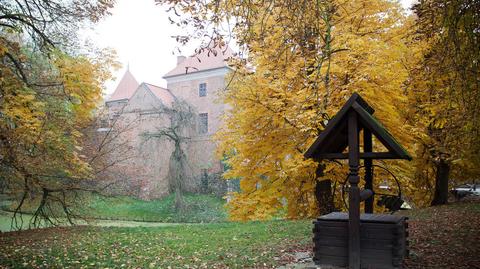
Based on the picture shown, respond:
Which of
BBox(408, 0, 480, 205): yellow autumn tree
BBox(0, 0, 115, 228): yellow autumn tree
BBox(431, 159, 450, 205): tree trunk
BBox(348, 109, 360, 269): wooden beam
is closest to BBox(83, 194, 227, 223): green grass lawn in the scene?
BBox(0, 0, 115, 228): yellow autumn tree

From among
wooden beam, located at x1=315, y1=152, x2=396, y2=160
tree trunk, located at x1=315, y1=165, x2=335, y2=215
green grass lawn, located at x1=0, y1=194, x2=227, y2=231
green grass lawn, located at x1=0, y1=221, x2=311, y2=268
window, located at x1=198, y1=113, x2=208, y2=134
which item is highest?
window, located at x1=198, y1=113, x2=208, y2=134

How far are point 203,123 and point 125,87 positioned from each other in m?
11.1

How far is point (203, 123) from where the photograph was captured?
35.5m

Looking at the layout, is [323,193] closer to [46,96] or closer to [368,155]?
[368,155]

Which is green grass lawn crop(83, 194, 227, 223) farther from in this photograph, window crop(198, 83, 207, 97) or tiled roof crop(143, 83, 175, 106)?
window crop(198, 83, 207, 97)

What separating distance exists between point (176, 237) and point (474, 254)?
6793 millimetres

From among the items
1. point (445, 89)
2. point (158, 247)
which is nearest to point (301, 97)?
point (445, 89)

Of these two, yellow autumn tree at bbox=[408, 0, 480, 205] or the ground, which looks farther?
the ground

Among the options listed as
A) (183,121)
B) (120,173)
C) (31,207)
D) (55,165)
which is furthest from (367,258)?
(183,121)

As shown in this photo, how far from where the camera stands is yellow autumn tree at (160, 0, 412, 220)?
10383mm

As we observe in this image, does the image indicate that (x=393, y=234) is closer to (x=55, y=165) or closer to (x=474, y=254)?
(x=474, y=254)

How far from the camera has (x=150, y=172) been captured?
99.1 feet

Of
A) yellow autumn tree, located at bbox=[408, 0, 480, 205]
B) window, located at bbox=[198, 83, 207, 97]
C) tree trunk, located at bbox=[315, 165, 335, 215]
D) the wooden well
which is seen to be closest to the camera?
the wooden well

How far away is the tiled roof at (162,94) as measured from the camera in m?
34.2
